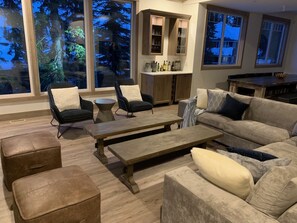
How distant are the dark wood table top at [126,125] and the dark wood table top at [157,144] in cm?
35

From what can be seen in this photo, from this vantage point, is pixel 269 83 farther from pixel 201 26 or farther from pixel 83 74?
pixel 83 74

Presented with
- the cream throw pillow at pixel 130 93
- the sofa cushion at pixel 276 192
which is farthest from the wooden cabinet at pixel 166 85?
the sofa cushion at pixel 276 192

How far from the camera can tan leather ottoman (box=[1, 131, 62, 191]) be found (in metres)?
2.25

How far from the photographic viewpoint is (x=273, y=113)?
3342 mm

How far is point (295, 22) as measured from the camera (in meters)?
8.45

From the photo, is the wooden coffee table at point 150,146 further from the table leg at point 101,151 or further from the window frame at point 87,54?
the window frame at point 87,54

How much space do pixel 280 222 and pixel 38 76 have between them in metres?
4.72

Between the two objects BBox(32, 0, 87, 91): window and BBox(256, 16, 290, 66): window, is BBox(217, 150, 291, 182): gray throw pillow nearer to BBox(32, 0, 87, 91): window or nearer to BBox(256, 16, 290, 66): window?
BBox(32, 0, 87, 91): window

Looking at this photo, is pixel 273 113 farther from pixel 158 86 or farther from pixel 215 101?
pixel 158 86

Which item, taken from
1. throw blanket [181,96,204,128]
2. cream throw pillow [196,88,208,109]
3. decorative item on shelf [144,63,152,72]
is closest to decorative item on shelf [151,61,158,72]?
decorative item on shelf [144,63,152,72]

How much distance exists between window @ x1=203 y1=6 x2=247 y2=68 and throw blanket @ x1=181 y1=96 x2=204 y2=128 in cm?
307

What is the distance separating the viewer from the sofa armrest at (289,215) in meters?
1.19

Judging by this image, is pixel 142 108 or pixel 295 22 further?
pixel 295 22

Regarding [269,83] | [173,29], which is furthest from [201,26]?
[269,83]
